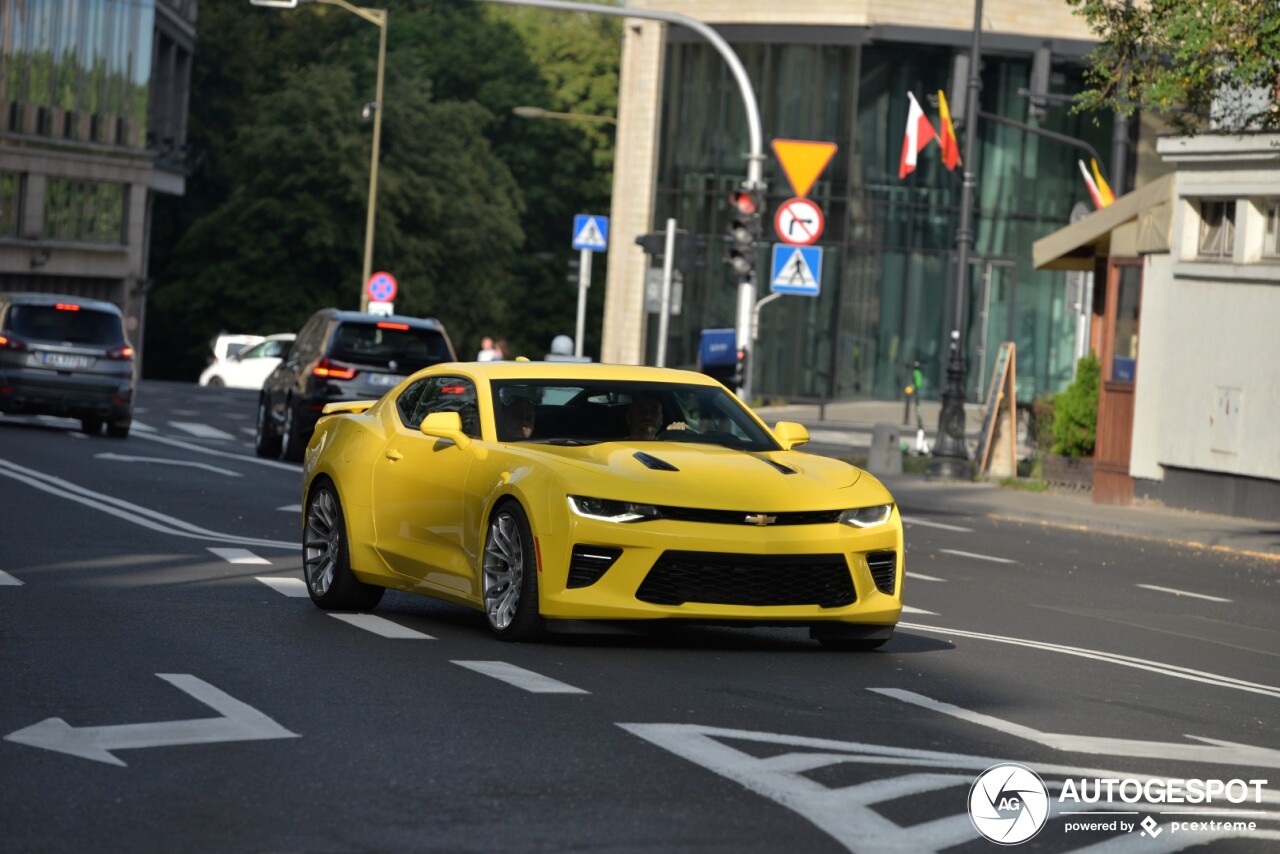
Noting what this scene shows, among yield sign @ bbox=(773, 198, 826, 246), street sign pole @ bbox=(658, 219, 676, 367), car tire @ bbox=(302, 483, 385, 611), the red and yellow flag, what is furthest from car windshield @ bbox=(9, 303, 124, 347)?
car tire @ bbox=(302, 483, 385, 611)

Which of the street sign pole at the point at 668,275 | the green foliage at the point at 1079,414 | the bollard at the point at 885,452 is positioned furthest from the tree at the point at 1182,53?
the street sign pole at the point at 668,275

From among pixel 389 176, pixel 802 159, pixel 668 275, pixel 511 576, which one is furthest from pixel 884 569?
pixel 389 176

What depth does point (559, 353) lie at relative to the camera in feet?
134

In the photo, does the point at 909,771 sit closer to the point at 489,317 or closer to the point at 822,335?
the point at 822,335

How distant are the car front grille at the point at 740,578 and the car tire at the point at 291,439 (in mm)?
17709

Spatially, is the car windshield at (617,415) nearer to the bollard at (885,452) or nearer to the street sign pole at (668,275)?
the street sign pole at (668,275)

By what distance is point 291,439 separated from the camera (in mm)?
28562

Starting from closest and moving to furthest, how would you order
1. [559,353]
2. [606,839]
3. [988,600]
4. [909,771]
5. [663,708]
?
[606,839] < [909,771] < [663,708] < [988,600] < [559,353]

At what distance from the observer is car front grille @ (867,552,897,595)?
11375mm

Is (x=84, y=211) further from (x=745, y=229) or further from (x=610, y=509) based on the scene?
(x=610, y=509)

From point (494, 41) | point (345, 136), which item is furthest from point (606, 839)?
point (494, 41)

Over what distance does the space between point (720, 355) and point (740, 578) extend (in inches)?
824

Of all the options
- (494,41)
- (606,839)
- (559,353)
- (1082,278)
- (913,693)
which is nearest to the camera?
(606,839)

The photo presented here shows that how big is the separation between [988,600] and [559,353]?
25.2 meters
